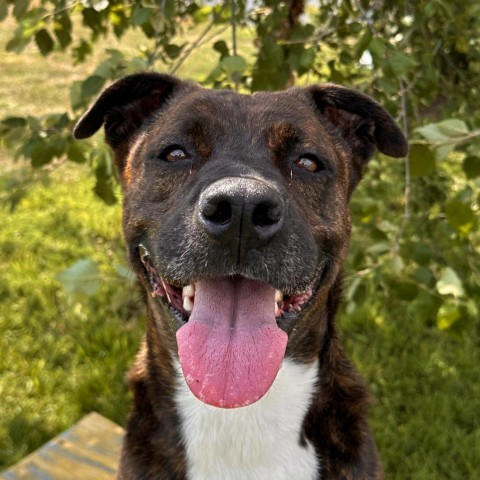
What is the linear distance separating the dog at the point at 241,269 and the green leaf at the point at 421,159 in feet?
0.41

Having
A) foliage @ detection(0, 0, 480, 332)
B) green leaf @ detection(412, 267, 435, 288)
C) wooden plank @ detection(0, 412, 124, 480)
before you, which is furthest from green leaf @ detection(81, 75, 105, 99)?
wooden plank @ detection(0, 412, 124, 480)

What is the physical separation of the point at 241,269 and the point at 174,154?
1.95 ft

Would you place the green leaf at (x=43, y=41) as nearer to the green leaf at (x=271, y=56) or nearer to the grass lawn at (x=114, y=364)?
the grass lawn at (x=114, y=364)

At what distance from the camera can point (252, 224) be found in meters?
2.08

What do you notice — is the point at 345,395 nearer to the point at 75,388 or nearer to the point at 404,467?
the point at 404,467

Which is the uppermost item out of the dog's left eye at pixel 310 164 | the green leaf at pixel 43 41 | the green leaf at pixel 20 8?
the green leaf at pixel 20 8

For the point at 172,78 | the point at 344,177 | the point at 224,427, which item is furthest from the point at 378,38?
the point at 224,427

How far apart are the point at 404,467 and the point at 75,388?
2.01 metres

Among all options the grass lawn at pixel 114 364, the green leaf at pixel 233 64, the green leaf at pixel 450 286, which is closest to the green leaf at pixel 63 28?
the grass lawn at pixel 114 364

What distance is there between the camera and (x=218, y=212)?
6.87 ft

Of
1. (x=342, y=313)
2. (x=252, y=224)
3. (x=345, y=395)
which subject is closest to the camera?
(x=252, y=224)

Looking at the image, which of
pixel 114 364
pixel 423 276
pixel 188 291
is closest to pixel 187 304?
pixel 188 291

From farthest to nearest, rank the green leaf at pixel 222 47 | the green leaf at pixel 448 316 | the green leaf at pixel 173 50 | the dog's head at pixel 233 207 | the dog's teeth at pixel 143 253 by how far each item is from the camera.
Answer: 1. the green leaf at pixel 173 50
2. the green leaf at pixel 222 47
3. the green leaf at pixel 448 316
4. the dog's teeth at pixel 143 253
5. the dog's head at pixel 233 207

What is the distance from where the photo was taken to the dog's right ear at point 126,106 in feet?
9.11
